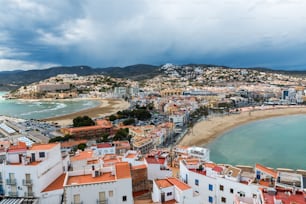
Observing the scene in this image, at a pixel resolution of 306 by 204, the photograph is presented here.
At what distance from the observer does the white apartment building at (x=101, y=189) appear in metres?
8.98

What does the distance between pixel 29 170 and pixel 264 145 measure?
99.8 ft

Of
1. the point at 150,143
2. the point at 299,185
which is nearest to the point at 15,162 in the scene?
the point at 299,185

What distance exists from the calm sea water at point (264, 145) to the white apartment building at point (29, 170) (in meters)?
19.5

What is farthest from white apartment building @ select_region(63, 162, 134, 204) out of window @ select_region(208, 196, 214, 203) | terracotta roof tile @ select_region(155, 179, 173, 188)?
window @ select_region(208, 196, 214, 203)

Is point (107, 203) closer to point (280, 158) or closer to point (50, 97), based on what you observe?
point (280, 158)

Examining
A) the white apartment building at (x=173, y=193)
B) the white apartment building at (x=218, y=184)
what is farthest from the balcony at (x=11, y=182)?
the white apartment building at (x=218, y=184)

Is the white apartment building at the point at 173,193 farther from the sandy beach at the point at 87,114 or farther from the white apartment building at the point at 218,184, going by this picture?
the sandy beach at the point at 87,114

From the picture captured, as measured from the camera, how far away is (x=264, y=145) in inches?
1325

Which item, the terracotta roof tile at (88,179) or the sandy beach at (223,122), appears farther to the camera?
the sandy beach at (223,122)

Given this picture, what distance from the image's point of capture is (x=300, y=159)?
27719 mm

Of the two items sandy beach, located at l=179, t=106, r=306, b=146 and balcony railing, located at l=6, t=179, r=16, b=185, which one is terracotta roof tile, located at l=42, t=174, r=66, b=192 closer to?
balcony railing, located at l=6, t=179, r=16, b=185

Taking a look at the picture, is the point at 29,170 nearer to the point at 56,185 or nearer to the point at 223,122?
the point at 56,185

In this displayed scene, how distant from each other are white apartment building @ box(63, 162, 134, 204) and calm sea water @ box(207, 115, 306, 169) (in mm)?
19304

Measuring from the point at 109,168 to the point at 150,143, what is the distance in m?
18.7
